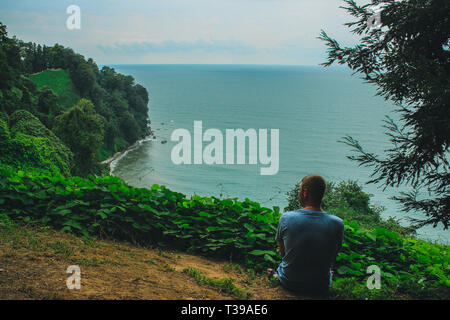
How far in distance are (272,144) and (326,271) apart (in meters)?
91.8

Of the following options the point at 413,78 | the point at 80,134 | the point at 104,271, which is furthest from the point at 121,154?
the point at 413,78

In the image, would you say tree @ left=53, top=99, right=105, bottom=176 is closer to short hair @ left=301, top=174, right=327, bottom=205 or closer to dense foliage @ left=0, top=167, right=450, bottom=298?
dense foliage @ left=0, top=167, right=450, bottom=298

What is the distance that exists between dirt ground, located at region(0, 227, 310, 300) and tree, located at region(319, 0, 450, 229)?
2418mm

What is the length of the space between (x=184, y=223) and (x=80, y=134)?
4388cm

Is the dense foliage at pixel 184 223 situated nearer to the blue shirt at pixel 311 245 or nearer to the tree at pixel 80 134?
the blue shirt at pixel 311 245

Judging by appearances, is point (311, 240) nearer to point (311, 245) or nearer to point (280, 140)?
point (311, 245)

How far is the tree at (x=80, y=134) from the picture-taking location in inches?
1779

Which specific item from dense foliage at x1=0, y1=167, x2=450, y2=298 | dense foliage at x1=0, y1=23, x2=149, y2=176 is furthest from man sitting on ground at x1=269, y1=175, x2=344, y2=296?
dense foliage at x1=0, y1=23, x2=149, y2=176

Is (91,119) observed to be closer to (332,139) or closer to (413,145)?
(413,145)

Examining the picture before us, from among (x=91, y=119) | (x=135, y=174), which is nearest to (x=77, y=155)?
(x=91, y=119)

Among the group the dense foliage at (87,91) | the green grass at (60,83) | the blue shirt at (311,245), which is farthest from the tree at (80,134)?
the blue shirt at (311,245)

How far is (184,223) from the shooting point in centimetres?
556

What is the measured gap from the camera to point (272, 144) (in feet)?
311

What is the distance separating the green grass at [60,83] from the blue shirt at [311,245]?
82.9m
